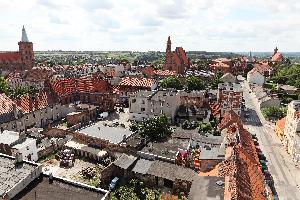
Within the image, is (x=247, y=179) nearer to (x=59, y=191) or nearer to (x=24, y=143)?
(x=59, y=191)

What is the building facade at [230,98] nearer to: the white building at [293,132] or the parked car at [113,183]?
the white building at [293,132]

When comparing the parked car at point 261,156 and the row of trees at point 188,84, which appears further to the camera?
the row of trees at point 188,84

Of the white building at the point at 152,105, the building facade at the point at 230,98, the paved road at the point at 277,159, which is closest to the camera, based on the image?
the paved road at the point at 277,159

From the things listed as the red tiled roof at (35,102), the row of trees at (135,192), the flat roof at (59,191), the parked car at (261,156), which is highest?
the red tiled roof at (35,102)

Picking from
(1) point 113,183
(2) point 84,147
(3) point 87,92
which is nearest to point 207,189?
(1) point 113,183

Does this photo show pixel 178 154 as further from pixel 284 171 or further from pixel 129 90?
pixel 129 90

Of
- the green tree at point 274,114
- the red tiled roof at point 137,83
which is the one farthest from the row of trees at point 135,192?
the red tiled roof at point 137,83

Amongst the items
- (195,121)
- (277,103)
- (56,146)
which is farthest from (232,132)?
(277,103)
